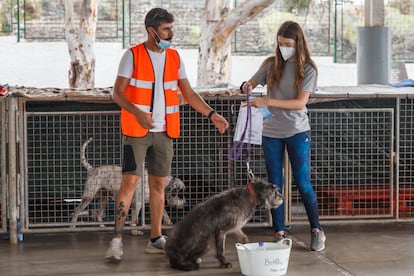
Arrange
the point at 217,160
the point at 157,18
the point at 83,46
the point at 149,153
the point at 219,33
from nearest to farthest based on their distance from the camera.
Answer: the point at 157,18 < the point at 149,153 < the point at 217,160 < the point at 219,33 < the point at 83,46

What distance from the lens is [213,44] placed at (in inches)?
635

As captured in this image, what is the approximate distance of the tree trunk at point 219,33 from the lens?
1547cm

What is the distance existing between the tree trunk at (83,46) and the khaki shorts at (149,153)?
32.8ft

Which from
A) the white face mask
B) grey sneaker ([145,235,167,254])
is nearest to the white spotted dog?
grey sneaker ([145,235,167,254])

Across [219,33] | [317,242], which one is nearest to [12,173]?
[317,242]

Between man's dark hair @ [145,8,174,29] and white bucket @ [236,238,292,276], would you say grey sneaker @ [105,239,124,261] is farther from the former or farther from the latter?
man's dark hair @ [145,8,174,29]

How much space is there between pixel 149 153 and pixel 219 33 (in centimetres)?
967

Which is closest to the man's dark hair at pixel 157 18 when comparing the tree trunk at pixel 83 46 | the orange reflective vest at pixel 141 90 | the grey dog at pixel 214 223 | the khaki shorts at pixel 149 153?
the orange reflective vest at pixel 141 90

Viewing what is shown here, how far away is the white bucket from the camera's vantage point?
5.75 m

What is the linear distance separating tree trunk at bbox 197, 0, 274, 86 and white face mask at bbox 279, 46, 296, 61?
8.56 m

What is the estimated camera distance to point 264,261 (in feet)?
18.9

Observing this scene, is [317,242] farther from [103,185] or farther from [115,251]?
[103,185]

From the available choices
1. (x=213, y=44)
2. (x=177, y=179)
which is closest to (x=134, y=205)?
(x=177, y=179)

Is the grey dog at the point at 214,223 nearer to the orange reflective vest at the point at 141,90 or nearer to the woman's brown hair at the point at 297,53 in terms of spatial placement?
the orange reflective vest at the point at 141,90
